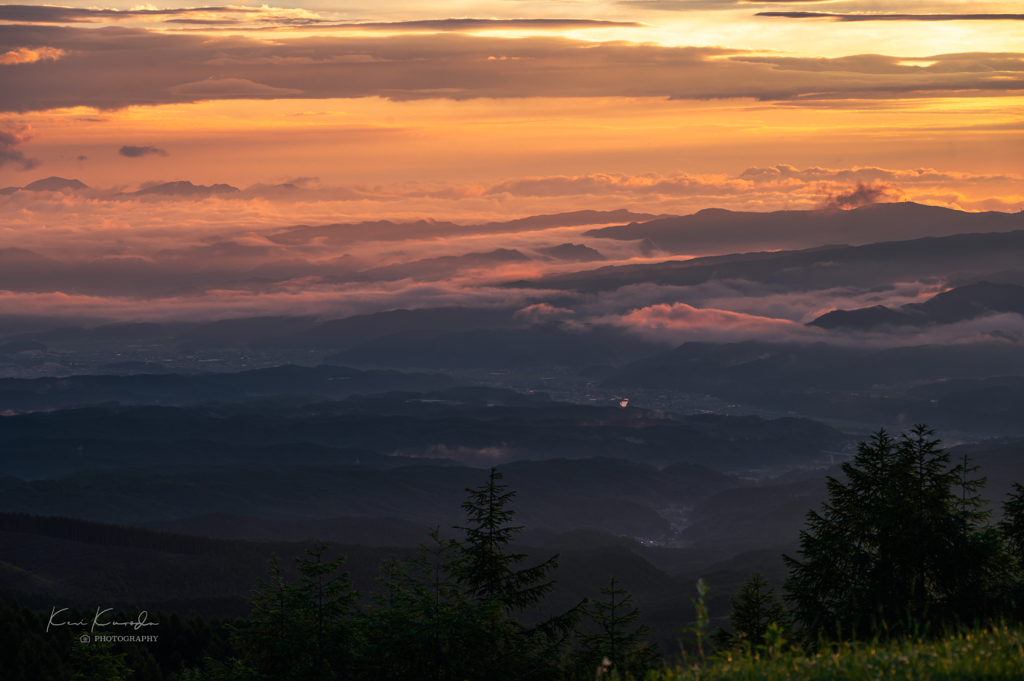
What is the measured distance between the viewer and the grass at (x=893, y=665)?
13.0 m

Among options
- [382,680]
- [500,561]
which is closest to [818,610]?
[500,561]

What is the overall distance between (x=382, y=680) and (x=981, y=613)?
60.3 ft

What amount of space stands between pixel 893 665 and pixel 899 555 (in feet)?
58.6

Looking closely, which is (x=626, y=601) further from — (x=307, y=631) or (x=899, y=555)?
(x=307, y=631)

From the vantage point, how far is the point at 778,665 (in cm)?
1410

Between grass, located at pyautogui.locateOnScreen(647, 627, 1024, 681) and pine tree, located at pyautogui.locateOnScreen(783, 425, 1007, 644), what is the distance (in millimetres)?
13234

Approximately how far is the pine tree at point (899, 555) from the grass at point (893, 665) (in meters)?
13.2

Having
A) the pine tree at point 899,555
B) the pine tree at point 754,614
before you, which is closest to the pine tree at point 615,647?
the pine tree at point 754,614

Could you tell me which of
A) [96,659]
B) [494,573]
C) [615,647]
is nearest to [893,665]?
[494,573]

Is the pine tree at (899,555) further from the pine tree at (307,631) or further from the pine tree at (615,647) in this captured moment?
the pine tree at (307,631)

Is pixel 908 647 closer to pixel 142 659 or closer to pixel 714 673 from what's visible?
pixel 714 673

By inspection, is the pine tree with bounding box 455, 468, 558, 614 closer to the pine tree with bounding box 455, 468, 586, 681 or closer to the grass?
the pine tree with bounding box 455, 468, 586, 681

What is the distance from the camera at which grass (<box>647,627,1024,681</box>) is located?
42.7 ft

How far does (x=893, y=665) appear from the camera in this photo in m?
13.3
